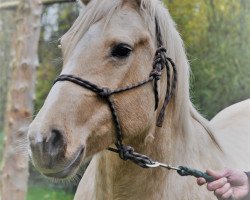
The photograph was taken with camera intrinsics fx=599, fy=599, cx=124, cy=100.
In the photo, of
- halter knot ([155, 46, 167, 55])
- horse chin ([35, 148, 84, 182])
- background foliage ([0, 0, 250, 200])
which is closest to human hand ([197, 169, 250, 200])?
horse chin ([35, 148, 84, 182])

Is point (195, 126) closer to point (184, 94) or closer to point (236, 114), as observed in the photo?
point (184, 94)

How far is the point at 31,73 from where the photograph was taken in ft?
16.5

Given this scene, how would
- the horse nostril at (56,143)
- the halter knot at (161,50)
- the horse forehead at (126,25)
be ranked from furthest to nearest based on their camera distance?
1. the halter knot at (161,50)
2. the horse forehead at (126,25)
3. the horse nostril at (56,143)

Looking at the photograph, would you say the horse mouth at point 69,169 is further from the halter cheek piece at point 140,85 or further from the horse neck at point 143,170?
the horse neck at point 143,170

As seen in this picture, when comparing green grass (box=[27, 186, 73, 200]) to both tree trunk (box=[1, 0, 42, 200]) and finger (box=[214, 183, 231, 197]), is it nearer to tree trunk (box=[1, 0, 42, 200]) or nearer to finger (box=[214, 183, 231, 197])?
tree trunk (box=[1, 0, 42, 200])

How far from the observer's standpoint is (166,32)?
8.65 feet

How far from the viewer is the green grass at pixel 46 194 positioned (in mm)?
8584

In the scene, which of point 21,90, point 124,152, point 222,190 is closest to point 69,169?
point 124,152

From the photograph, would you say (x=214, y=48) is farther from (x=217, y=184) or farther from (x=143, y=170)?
(x=217, y=184)

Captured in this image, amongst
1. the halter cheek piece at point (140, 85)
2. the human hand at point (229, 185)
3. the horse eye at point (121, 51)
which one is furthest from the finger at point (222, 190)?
the horse eye at point (121, 51)

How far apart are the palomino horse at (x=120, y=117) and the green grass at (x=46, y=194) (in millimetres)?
5776

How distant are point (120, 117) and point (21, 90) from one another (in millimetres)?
2744

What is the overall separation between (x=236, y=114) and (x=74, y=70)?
1851 millimetres

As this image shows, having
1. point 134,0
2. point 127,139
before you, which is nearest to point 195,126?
point 127,139
